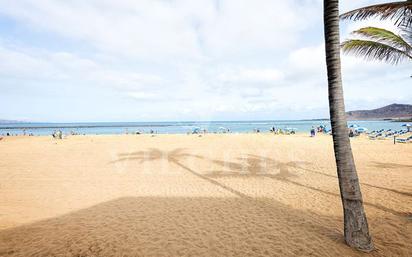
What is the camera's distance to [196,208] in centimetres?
771

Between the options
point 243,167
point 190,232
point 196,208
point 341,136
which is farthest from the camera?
point 243,167

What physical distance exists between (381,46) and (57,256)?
9.99m

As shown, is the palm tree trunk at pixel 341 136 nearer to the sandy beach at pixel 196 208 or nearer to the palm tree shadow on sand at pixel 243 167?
the sandy beach at pixel 196 208

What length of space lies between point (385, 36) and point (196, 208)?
7.60m

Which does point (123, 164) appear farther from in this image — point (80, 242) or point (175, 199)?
point (80, 242)

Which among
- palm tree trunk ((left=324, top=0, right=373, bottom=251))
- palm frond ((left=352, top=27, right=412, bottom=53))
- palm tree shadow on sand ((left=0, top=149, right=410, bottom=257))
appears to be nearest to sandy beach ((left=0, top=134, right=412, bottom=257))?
palm tree shadow on sand ((left=0, top=149, right=410, bottom=257))

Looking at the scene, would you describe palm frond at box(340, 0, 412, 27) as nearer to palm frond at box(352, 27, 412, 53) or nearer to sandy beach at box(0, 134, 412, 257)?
palm frond at box(352, 27, 412, 53)

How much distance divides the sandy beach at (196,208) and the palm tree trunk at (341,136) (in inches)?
19.8

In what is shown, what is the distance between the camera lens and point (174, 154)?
19.3m

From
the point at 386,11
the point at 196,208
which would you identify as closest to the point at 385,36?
the point at 386,11

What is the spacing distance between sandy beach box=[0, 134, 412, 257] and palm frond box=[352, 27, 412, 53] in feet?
15.6

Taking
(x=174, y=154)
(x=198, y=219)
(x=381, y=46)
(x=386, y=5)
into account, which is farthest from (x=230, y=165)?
(x=386, y=5)

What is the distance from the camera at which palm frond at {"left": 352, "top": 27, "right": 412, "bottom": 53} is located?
6.81 meters

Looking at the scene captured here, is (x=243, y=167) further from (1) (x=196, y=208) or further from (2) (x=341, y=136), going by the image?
(2) (x=341, y=136)
